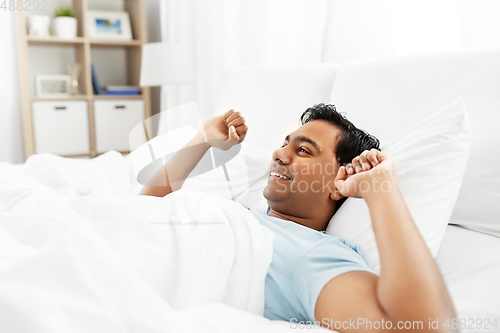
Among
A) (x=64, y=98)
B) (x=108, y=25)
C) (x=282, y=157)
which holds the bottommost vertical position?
(x=64, y=98)

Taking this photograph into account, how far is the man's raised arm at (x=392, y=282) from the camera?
563 millimetres

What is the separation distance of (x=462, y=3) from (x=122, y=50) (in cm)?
299

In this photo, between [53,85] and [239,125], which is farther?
[53,85]

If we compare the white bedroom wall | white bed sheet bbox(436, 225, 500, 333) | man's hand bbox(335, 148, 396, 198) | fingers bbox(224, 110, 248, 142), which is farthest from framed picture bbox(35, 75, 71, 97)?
white bed sheet bbox(436, 225, 500, 333)

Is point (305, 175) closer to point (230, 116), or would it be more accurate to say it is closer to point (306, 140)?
point (306, 140)

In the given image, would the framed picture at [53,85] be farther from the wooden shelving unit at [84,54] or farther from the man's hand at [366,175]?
the man's hand at [366,175]

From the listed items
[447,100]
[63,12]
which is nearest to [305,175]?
[447,100]

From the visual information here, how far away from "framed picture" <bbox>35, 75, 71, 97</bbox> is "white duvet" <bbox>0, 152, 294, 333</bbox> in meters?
2.65

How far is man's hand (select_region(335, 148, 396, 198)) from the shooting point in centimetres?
72

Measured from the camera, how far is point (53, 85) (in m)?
3.36

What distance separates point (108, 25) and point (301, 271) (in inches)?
128

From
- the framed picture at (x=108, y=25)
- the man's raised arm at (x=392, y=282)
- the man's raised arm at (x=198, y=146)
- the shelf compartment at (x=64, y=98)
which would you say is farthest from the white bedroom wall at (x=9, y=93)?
the man's raised arm at (x=392, y=282)

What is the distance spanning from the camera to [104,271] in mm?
611

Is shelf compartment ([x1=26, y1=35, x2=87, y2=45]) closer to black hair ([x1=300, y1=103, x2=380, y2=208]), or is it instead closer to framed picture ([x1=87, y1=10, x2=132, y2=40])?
framed picture ([x1=87, y1=10, x2=132, y2=40])
